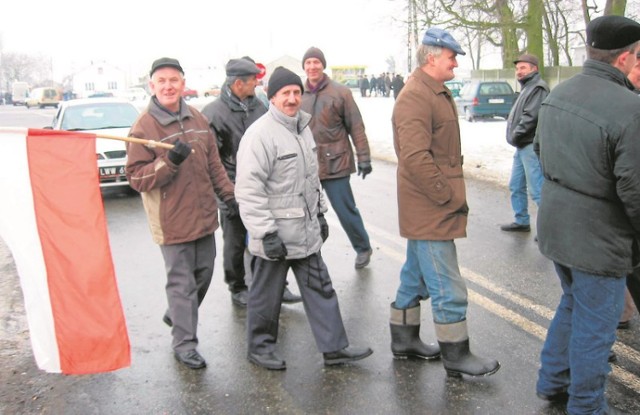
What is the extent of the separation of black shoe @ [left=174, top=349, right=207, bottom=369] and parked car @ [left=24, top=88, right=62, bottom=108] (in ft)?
205

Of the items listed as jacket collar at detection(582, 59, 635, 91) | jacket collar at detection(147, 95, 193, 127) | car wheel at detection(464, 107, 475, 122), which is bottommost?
car wheel at detection(464, 107, 475, 122)

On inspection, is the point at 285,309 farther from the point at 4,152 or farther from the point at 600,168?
the point at 600,168

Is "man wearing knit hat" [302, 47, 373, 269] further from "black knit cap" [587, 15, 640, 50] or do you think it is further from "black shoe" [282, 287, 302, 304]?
"black knit cap" [587, 15, 640, 50]

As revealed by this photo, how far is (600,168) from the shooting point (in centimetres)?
305

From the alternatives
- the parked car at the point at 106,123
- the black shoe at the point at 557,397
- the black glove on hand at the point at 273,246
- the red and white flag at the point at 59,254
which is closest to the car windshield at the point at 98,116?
the parked car at the point at 106,123

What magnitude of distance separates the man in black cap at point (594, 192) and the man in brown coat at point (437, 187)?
24.0 inches

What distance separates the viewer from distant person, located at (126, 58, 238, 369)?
13.6ft

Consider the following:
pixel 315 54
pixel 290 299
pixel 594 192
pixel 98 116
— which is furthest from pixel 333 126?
pixel 98 116

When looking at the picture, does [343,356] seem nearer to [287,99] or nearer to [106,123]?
[287,99]

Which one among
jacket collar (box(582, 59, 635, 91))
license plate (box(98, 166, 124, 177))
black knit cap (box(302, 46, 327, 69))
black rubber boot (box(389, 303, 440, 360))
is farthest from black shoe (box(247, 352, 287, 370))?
license plate (box(98, 166, 124, 177))

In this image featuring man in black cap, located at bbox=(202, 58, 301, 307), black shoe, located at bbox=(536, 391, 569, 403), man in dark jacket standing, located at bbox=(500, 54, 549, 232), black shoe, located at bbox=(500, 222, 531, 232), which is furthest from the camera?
black shoe, located at bbox=(500, 222, 531, 232)

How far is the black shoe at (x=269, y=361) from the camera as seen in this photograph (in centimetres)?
417

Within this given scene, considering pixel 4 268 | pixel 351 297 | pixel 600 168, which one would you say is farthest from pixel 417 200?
pixel 4 268

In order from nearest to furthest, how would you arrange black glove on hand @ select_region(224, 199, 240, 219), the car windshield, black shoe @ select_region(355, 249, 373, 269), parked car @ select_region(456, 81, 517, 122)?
black glove on hand @ select_region(224, 199, 240, 219)
black shoe @ select_region(355, 249, 373, 269)
the car windshield
parked car @ select_region(456, 81, 517, 122)
